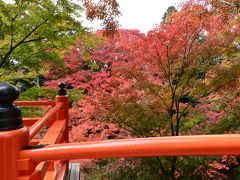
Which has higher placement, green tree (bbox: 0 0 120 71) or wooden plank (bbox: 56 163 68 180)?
green tree (bbox: 0 0 120 71)

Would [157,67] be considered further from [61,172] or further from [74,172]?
[61,172]

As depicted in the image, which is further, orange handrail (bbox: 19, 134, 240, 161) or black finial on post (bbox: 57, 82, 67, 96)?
black finial on post (bbox: 57, 82, 67, 96)

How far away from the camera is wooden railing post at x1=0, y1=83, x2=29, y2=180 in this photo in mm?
802

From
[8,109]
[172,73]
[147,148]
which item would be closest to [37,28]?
[172,73]

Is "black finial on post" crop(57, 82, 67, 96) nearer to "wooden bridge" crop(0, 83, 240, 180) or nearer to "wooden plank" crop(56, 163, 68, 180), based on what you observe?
"wooden plank" crop(56, 163, 68, 180)

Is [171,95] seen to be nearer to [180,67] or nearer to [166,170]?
[180,67]

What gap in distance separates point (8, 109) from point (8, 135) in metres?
0.08

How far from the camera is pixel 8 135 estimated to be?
805 mm

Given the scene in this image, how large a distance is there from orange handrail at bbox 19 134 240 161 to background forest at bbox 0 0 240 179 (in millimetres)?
3914

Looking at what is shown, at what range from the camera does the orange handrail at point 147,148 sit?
0.72 meters

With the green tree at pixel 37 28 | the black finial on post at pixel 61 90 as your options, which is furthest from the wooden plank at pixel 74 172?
the green tree at pixel 37 28

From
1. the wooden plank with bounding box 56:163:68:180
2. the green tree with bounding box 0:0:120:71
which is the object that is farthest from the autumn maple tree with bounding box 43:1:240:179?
the wooden plank with bounding box 56:163:68:180

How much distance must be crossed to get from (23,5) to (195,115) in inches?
171

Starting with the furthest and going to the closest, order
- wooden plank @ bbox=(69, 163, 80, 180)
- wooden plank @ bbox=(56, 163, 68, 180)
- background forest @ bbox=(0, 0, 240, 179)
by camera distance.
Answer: background forest @ bbox=(0, 0, 240, 179) → wooden plank @ bbox=(69, 163, 80, 180) → wooden plank @ bbox=(56, 163, 68, 180)
